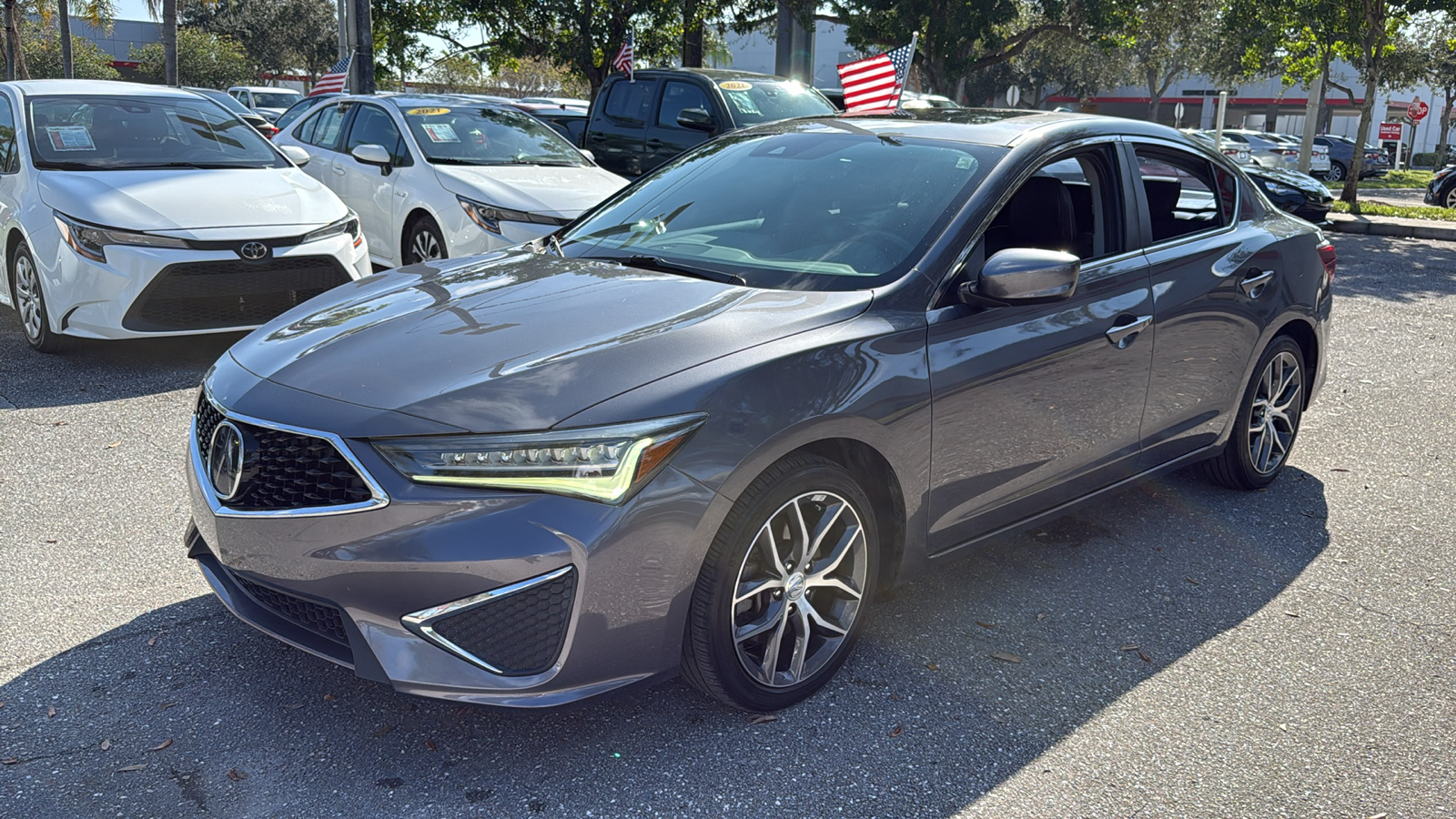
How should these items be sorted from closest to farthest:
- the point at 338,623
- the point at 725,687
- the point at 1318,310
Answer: the point at 338,623 → the point at 725,687 → the point at 1318,310

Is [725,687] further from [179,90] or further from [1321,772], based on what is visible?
[179,90]

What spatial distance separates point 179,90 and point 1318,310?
24.1 feet

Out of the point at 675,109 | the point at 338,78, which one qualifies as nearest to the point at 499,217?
the point at 675,109

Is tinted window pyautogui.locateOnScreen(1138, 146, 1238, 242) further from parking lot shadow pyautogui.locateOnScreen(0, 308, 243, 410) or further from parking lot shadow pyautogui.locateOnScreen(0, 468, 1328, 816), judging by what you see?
parking lot shadow pyautogui.locateOnScreen(0, 308, 243, 410)

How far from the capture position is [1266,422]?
16.4 ft

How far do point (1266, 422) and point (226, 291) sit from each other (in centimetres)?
539

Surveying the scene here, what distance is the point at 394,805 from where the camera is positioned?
2.71 meters

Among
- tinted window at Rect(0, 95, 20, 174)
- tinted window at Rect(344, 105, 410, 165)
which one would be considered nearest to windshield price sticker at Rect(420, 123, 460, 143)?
tinted window at Rect(344, 105, 410, 165)

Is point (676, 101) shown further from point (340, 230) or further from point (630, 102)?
point (340, 230)

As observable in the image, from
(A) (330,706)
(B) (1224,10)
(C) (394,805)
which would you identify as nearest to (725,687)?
(C) (394,805)

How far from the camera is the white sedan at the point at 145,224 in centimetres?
639

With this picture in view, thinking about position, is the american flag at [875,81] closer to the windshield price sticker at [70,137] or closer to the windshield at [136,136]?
the windshield at [136,136]

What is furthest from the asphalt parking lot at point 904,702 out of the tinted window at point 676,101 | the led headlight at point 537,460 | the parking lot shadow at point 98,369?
the tinted window at point 676,101

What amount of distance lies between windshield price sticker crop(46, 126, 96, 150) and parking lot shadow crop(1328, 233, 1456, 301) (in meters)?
10.2
